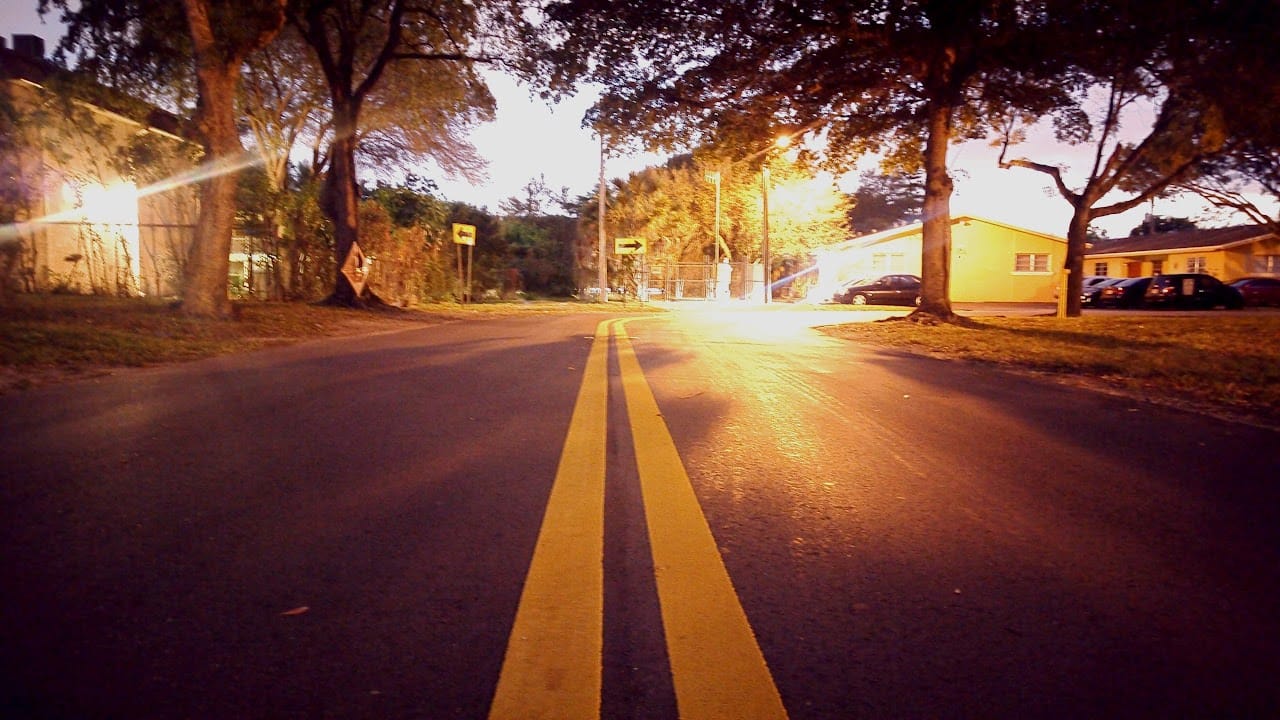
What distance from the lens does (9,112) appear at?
15977mm

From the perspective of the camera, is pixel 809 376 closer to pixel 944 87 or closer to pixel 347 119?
pixel 944 87

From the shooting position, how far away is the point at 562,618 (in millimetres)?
3078

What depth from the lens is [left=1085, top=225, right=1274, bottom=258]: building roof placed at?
145ft

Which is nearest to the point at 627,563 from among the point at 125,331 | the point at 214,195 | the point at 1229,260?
the point at 125,331

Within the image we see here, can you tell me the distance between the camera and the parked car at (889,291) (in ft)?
126

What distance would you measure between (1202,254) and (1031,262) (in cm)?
1115

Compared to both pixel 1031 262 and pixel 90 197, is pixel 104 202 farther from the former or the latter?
pixel 1031 262

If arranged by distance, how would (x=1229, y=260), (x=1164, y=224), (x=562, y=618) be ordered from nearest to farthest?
1. (x=562, y=618)
2. (x=1229, y=260)
3. (x=1164, y=224)

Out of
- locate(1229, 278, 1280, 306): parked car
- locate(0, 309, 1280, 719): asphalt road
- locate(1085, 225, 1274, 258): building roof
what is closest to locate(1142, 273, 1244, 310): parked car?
locate(1229, 278, 1280, 306): parked car

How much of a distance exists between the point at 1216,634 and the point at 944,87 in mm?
18813

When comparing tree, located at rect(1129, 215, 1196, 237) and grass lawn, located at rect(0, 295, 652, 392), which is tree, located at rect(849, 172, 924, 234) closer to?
tree, located at rect(1129, 215, 1196, 237)

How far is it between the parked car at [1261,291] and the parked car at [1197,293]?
8.46 ft

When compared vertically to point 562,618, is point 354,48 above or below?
above

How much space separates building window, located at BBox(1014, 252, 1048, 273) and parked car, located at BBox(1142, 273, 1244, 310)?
9.16m
